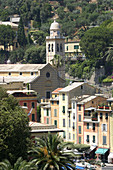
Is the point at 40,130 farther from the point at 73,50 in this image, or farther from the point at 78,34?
the point at 78,34

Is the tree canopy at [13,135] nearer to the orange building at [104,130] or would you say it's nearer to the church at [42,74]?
the orange building at [104,130]

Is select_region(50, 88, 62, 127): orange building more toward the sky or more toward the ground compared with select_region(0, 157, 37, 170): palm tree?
more toward the ground

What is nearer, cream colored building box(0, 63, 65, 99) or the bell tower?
cream colored building box(0, 63, 65, 99)

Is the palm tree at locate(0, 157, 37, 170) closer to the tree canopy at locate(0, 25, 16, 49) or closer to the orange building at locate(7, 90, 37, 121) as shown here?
the orange building at locate(7, 90, 37, 121)

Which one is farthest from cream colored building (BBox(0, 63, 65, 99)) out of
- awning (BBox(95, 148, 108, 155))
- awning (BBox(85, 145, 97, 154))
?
awning (BBox(95, 148, 108, 155))

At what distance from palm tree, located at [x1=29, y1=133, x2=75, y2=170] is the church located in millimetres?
52292

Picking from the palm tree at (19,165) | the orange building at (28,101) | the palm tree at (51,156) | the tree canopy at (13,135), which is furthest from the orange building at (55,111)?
the palm tree at (19,165)

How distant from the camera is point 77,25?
186m

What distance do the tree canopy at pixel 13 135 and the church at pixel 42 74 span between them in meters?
47.9

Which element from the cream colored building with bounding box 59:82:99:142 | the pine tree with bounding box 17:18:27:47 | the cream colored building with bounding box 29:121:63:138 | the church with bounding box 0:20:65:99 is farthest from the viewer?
the pine tree with bounding box 17:18:27:47

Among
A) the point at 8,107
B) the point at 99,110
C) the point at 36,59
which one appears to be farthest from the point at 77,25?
the point at 8,107

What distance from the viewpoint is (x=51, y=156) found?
223ft

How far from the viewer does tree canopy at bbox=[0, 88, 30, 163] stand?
69250 mm

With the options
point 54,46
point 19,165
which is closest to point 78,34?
point 54,46
